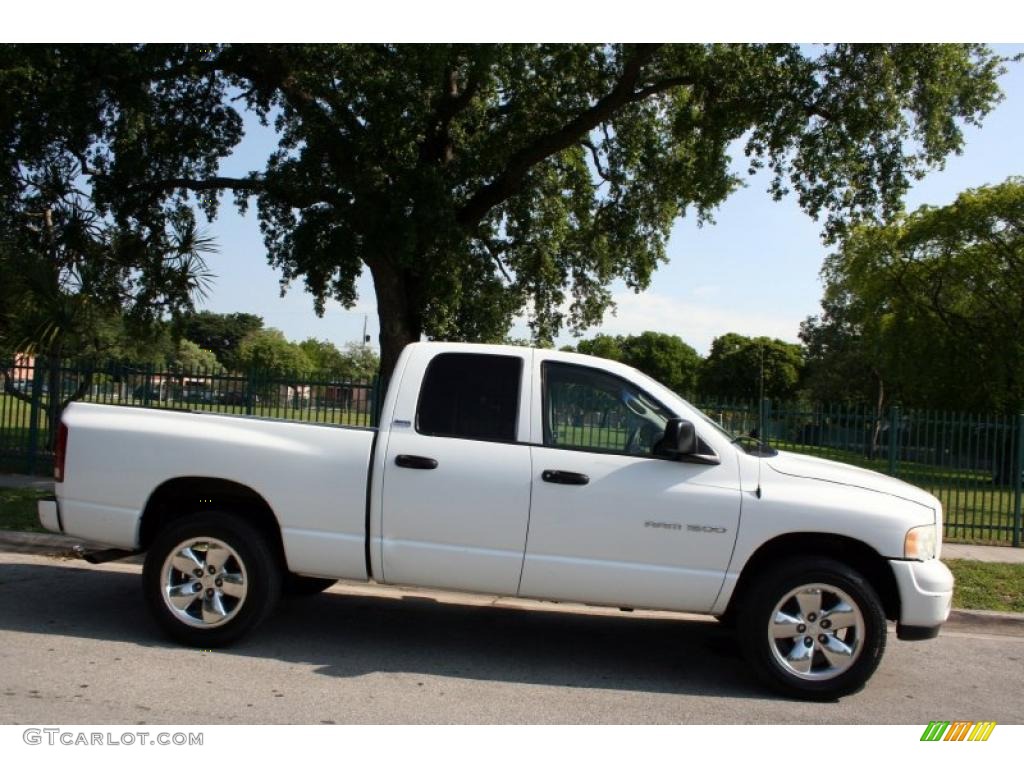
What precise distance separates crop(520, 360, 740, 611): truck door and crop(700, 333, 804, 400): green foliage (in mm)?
70805

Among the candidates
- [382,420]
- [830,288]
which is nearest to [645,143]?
[382,420]

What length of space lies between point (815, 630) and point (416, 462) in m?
2.62

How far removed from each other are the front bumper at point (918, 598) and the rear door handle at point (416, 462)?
2.83 m

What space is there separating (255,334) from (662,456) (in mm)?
105564

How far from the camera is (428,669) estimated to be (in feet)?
18.4

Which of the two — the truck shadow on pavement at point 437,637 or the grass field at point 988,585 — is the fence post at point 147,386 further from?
the grass field at point 988,585

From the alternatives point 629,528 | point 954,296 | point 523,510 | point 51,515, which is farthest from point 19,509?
point 954,296

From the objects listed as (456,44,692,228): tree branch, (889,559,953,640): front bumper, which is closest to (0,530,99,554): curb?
(889,559,953,640): front bumper

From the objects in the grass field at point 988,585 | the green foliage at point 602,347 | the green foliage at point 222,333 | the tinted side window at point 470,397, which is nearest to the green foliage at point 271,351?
the green foliage at point 222,333

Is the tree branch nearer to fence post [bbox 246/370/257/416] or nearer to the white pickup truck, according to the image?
fence post [bbox 246/370/257/416]

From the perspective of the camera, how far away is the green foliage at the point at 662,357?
3698 inches

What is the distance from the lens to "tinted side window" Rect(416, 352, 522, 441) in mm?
5680

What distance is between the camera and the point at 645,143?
1809 cm

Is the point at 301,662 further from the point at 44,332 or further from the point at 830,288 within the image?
the point at 830,288
